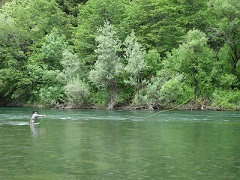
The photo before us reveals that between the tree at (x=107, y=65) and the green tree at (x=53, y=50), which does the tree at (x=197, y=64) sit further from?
the green tree at (x=53, y=50)

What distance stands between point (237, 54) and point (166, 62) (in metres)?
10.2

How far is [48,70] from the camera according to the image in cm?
7688

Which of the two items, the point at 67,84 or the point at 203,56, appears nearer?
the point at 203,56

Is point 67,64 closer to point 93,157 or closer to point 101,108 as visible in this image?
point 101,108

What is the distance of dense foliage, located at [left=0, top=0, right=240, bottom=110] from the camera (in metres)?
63.8

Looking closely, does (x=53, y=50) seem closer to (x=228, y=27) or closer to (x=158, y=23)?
(x=158, y=23)

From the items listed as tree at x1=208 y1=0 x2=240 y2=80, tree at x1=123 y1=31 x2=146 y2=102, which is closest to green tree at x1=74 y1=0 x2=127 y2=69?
tree at x1=123 y1=31 x2=146 y2=102

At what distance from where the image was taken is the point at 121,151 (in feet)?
87.0

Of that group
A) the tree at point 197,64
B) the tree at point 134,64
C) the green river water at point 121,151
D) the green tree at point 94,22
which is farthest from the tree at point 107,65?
the green river water at point 121,151

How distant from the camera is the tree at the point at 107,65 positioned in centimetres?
6700

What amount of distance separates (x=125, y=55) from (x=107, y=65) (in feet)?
17.9

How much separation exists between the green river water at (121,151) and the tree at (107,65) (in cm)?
2525

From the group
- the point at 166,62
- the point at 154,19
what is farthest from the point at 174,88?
the point at 154,19

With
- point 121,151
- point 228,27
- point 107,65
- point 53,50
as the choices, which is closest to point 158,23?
point 107,65
